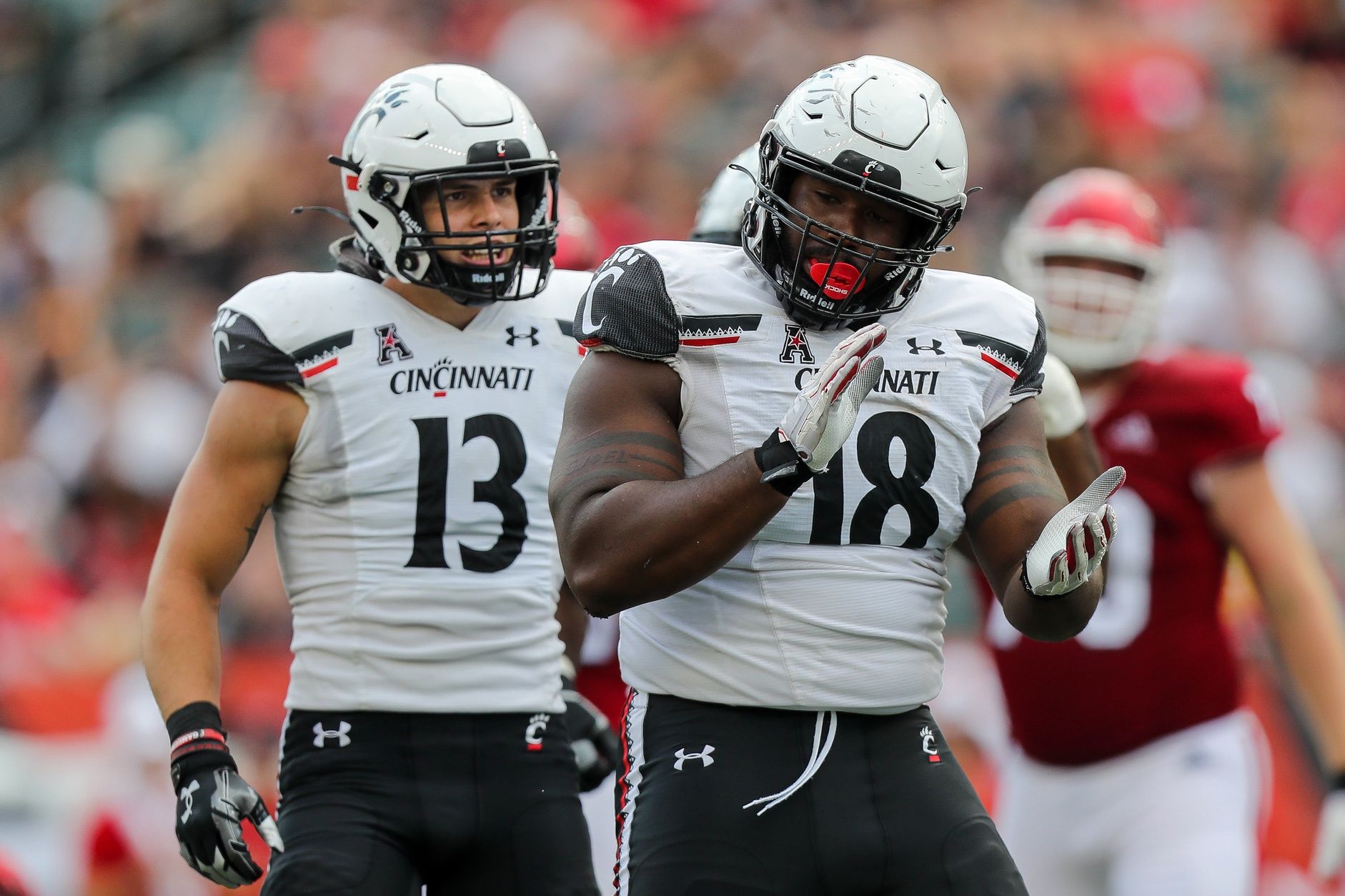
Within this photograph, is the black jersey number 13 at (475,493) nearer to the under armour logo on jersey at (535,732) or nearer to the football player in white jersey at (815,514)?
the under armour logo on jersey at (535,732)

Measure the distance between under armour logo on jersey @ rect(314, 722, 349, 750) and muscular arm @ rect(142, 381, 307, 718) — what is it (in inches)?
8.0

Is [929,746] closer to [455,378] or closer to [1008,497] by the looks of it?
[1008,497]

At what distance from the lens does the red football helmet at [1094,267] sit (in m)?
4.71

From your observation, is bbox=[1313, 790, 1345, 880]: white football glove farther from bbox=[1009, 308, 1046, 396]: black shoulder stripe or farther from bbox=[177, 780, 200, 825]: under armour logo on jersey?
bbox=[177, 780, 200, 825]: under armour logo on jersey

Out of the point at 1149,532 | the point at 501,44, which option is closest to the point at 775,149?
the point at 1149,532

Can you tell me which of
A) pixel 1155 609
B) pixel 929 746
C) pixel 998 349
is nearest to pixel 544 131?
pixel 1155 609

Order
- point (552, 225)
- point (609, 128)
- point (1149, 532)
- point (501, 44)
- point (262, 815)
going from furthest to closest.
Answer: point (501, 44)
point (609, 128)
point (1149, 532)
point (552, 225)
point (262, 815)

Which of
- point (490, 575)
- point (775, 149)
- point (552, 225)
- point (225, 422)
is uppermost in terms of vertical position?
point (775, 149)

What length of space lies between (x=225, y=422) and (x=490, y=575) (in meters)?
0.57

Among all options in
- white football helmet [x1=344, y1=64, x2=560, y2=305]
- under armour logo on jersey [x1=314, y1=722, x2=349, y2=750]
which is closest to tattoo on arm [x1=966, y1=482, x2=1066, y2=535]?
white football helmet [x1=344, y1=64, x2=560, y2=305]

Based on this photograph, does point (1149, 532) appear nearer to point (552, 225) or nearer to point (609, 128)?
point (552, 225)

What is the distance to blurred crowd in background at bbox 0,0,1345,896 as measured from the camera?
8.39 m

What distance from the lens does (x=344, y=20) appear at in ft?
37.4

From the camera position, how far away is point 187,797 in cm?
320
